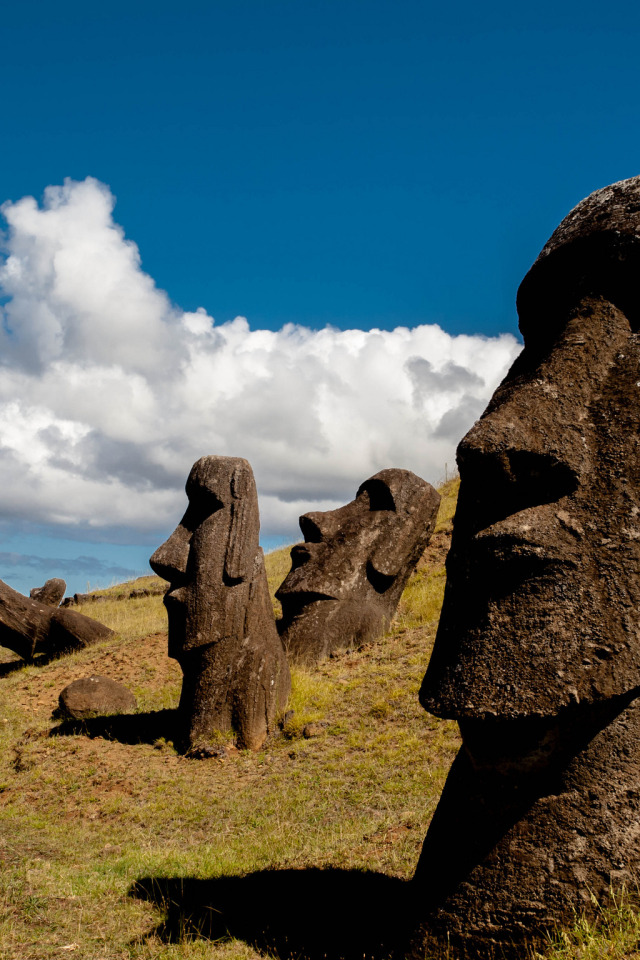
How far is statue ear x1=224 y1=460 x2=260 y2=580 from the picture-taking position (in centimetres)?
970

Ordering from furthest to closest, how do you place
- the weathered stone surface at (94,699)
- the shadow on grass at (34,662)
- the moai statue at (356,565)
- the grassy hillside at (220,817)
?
the shadow on grass at (34,662) < the moai statue at (356,565) < the weathered stone surface at (94,699) < the grassy hillside at (220,817)

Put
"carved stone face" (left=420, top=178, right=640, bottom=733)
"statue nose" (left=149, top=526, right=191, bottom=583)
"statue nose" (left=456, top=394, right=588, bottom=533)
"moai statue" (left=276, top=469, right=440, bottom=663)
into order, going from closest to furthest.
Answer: "carved stone face" (left=420, top=178, right=640, bottom=733) < "statue nose" (left=456, top=394, right=588, bottom=533) < "statue nose" (left=149, top=526, right=191, bottom=583) < "moai statue" (left=276, top=469, right=440, bottom=663)

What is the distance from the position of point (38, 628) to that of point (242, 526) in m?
8.14

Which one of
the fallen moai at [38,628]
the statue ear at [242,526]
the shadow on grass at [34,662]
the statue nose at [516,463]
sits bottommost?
the shadow on grass at [34,662]

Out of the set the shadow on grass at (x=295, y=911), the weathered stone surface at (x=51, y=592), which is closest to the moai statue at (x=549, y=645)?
the shadow on grass at (x=295, y=911)

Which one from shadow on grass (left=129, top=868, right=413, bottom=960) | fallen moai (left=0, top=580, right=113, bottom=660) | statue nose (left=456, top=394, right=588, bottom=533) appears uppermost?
statue nose (left=456, top=394, right=588, bottom=533)

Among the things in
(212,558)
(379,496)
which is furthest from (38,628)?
(212,558)

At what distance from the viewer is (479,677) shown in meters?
3.23

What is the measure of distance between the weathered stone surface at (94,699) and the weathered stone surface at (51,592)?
8.33 m

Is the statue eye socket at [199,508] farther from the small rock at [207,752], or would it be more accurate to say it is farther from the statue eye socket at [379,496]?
the statue eye socket at [379,496]

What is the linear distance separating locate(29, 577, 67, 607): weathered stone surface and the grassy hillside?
5.44 meters

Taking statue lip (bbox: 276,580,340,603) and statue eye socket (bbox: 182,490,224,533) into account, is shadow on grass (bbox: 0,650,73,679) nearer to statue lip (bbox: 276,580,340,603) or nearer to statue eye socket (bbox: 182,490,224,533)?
statue lip (bbox: 276,580,340,603)

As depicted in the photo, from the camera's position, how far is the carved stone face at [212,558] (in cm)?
952

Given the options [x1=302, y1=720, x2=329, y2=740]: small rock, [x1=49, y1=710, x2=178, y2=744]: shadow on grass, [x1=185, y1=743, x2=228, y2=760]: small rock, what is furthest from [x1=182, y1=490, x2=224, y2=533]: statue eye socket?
[x1=302, y1=720, x2=329, y2=740]: small rock
